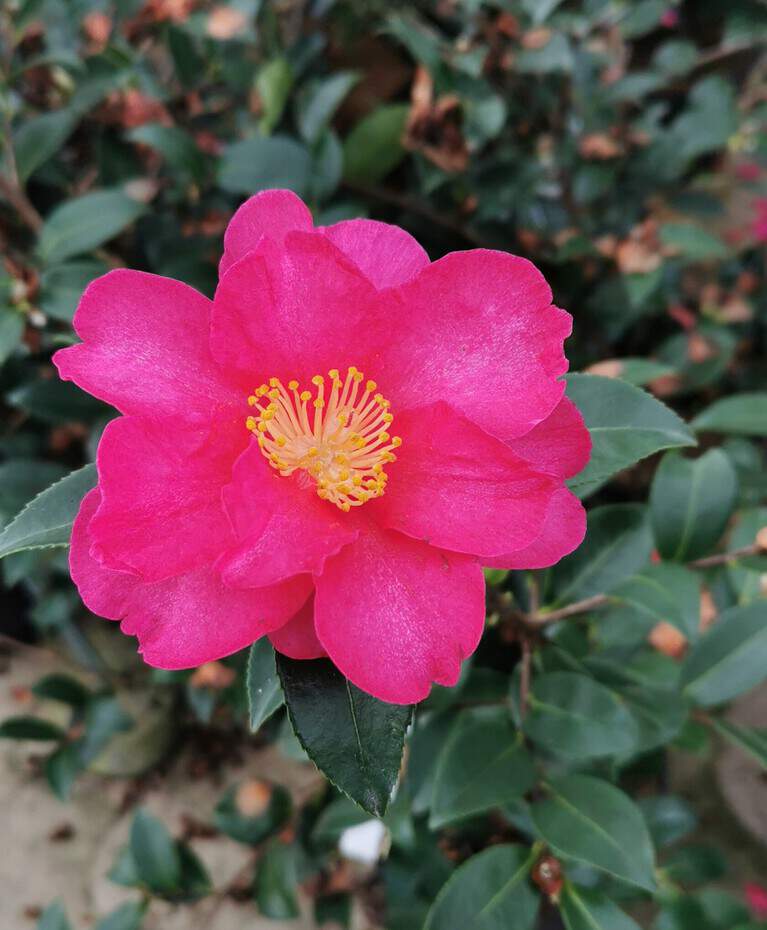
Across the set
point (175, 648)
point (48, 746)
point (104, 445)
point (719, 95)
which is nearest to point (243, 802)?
point (48, 746)

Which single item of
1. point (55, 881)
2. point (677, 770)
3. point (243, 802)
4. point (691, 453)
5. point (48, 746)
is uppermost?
point (691, 453)

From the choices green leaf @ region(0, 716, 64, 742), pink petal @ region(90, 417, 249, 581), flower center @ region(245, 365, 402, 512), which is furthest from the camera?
green leaf @ region(0, 716, 64, 742)

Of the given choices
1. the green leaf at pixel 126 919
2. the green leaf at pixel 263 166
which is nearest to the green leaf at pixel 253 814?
the green leaf at pixel 126 919

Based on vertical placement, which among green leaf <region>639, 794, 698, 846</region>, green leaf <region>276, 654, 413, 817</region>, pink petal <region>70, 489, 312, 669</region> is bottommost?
green leaf <region>639, 794, 698, 846</region>

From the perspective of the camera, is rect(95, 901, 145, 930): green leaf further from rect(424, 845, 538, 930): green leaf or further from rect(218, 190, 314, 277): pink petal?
rect(218, 190, 314, 277): pink petal

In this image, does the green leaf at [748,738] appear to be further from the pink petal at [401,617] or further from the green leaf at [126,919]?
the green leaf at [126,919]

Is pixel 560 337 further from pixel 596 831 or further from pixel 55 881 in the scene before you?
pixel 55 881

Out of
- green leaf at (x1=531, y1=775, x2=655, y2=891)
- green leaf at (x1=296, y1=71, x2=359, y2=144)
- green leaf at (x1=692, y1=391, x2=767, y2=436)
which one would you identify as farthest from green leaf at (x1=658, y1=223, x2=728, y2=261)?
green leaf at (x1=531, y1=775, x2=655, y2=891)
